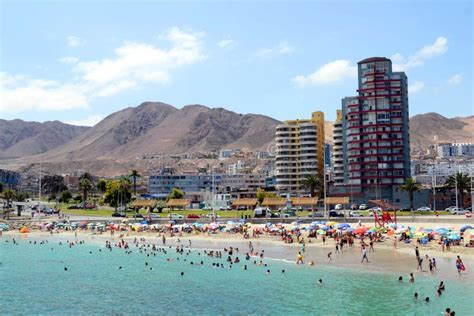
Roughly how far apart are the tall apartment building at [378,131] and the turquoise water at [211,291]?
253ft

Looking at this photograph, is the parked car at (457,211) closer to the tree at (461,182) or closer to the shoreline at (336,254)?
the tree at (461,182)

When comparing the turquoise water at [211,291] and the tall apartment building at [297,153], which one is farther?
the tall apartment building at [297,153]

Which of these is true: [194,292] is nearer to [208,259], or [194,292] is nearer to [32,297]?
[32,297]

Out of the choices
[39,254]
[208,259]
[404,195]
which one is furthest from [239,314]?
[404,195]

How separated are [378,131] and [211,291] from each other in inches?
3677

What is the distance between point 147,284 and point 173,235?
123 feet

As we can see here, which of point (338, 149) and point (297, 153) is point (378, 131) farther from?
point (297, 153)

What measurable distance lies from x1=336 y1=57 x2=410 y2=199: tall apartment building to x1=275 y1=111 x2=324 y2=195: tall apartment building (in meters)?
26.4

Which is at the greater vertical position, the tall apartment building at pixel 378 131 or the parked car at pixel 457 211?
the tall apartment building at pixel 378 131

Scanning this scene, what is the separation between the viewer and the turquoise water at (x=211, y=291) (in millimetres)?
34125

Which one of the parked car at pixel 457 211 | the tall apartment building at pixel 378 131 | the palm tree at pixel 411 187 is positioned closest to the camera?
the parked car at pixel 457 211

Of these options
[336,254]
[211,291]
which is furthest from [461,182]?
[211,291]

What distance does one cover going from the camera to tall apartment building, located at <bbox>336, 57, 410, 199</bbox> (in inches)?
4884

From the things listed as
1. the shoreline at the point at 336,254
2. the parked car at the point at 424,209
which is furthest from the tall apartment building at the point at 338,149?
the shoreline at the point at 336,254
